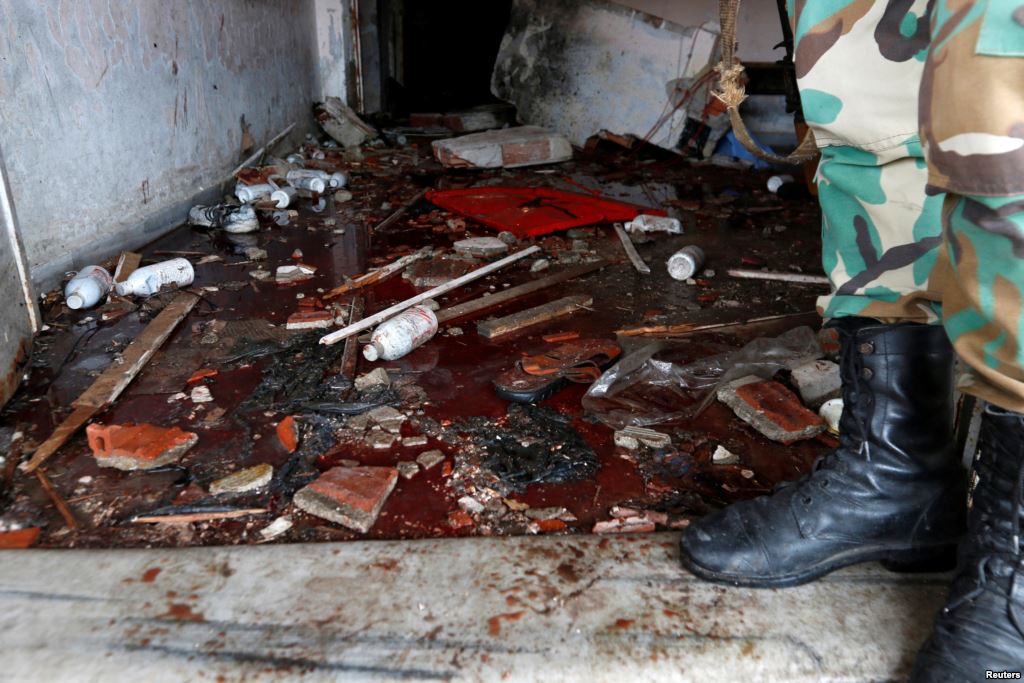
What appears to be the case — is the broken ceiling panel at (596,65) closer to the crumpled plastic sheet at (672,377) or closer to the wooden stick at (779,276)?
the wooden stick at (779,276)

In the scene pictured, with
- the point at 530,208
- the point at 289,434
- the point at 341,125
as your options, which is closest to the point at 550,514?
the point at 289,434

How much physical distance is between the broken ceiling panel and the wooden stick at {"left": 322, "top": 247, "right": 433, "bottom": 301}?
3.82 m

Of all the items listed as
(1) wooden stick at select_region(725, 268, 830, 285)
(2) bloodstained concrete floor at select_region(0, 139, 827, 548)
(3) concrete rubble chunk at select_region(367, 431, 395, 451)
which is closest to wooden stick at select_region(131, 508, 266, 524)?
(2) bloodstained concrete floor at select_region(0, 139, 827, 548)

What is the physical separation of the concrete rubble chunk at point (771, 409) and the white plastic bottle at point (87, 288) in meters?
2.35

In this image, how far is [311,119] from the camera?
22.2 feet

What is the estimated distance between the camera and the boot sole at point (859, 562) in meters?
1.27

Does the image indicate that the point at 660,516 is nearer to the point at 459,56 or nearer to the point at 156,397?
the point at 156,397

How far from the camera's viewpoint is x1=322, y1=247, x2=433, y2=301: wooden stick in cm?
300

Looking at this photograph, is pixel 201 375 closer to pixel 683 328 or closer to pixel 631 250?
pixel 683 328

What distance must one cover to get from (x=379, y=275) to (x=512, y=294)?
636 millimetres

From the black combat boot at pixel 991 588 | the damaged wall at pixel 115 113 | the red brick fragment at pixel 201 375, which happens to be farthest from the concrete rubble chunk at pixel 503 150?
the black combat boot at pixel 991 588

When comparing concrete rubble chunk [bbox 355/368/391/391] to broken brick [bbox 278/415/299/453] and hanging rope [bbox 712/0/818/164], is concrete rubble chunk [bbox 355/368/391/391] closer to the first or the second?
broken brick [bbox 278/415/299/453]

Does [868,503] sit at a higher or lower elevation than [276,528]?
higher

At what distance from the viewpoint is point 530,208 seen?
4301mm
